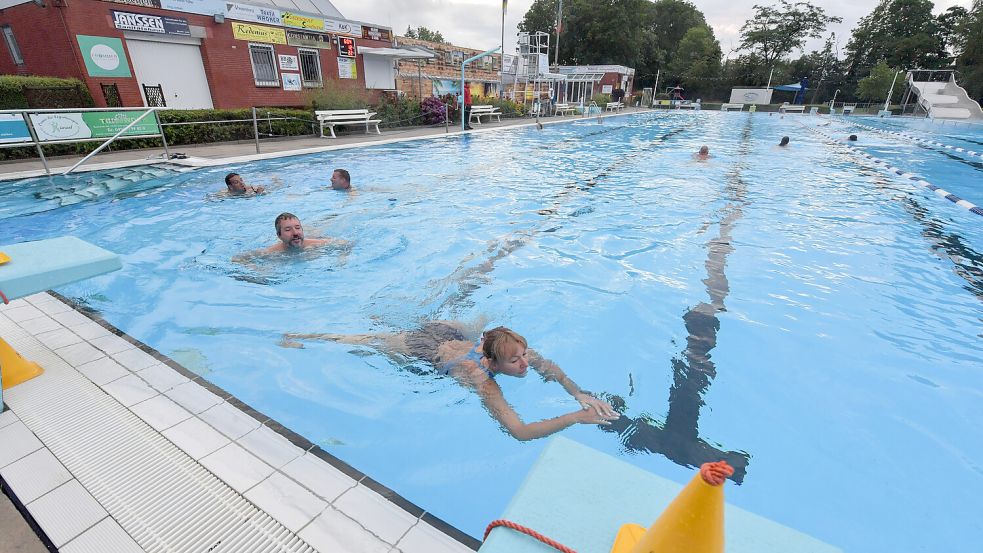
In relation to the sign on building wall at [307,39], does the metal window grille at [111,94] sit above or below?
below

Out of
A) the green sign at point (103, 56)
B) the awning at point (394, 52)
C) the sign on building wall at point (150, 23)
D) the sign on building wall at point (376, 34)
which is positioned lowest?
the green sign at point (103, 56)

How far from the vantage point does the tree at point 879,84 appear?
39.4m

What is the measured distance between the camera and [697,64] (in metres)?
53.1

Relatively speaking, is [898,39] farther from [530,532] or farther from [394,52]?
[530,532]

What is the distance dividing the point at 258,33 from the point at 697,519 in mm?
19210

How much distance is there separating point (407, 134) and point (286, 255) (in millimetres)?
11693

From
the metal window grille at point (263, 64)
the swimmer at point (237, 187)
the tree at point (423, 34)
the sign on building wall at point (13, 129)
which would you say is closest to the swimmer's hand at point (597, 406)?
the swimmer at point (237, 187)

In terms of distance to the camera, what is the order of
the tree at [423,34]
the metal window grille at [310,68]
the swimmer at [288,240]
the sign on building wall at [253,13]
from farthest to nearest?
the tree at [423,34] → the metal window grille at [310,68] → the sign on building wall at [253,13] → the swimmer at [288,240]

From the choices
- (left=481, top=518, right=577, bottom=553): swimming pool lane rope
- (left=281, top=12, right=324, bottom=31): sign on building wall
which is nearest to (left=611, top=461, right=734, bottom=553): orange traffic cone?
(left=481, top=518, right=577, bottom=553): swimming pool lane rope

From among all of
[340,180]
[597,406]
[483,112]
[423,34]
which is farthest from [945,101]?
[423,34]

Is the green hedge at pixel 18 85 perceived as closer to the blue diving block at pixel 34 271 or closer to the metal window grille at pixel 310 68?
the metal window grille at pixel 310 68

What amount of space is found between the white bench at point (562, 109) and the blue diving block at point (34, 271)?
93.1 ft

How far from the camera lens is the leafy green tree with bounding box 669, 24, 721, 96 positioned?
175 feet

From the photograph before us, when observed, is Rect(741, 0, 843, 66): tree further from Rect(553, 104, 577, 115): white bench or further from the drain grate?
the drain grate
